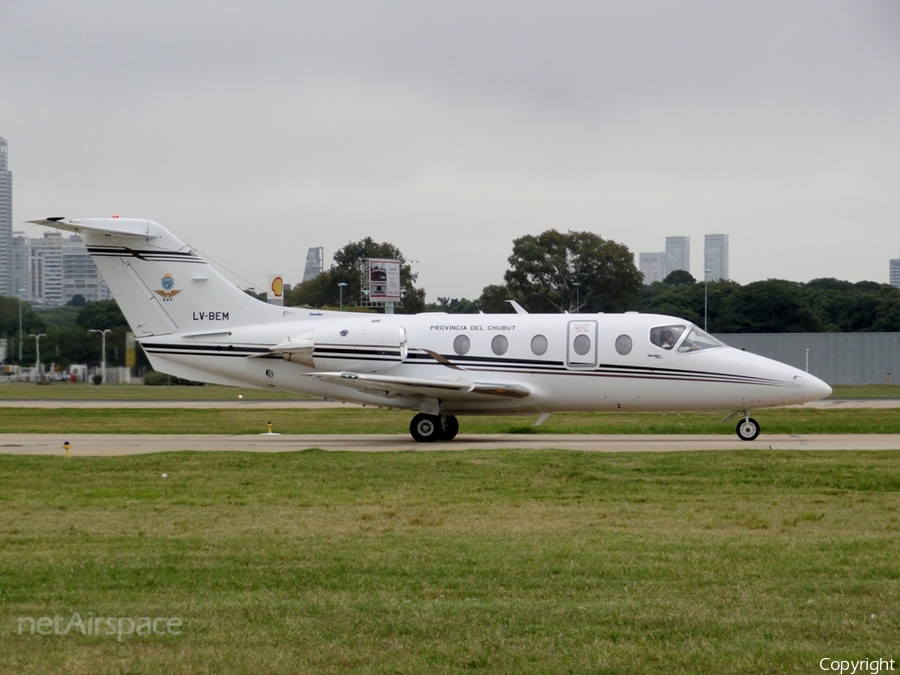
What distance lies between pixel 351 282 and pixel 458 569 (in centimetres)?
8873

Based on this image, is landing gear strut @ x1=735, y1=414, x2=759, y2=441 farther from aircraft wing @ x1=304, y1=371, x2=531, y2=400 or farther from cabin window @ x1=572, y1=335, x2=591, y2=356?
aircraft wing @ x1=304, y1=371, x2=531, y2=400

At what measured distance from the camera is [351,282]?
97.1 metres

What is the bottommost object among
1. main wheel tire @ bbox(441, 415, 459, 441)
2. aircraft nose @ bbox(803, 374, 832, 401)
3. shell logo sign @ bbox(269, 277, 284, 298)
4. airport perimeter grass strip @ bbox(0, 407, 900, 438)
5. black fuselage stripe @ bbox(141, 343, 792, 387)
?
airport perimeter grass strip @ bbox(0, 407, 900, 438)

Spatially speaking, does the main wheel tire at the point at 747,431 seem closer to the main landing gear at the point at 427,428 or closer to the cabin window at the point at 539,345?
the cabin window at the point at 539,345

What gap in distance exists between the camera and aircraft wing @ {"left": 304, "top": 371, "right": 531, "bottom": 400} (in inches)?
910

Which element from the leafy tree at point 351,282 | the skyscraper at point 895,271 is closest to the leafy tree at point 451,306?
the leafy tree at point 351,282

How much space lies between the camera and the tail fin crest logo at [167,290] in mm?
24609

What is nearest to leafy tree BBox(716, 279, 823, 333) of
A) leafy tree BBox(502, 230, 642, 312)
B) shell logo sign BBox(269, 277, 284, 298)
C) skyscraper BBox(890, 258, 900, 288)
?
leafy tree BBox(502, 230, 642, 312)

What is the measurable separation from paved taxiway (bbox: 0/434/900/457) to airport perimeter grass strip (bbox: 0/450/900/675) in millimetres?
5090

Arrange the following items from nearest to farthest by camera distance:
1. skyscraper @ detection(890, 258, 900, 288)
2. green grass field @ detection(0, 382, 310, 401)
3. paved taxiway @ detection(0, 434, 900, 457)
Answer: paved taxiway @ detection(0, 434, 900, 457), green grass field @ detection(0, 382, 310, 401), skyscraper @ detection(890, 258, 900, 288)

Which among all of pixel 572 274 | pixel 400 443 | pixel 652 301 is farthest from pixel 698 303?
pixel 400 443

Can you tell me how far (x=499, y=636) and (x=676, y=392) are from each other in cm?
1661

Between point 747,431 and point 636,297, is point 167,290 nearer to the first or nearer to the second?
point 747,431

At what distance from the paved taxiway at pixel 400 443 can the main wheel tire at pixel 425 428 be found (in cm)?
31
